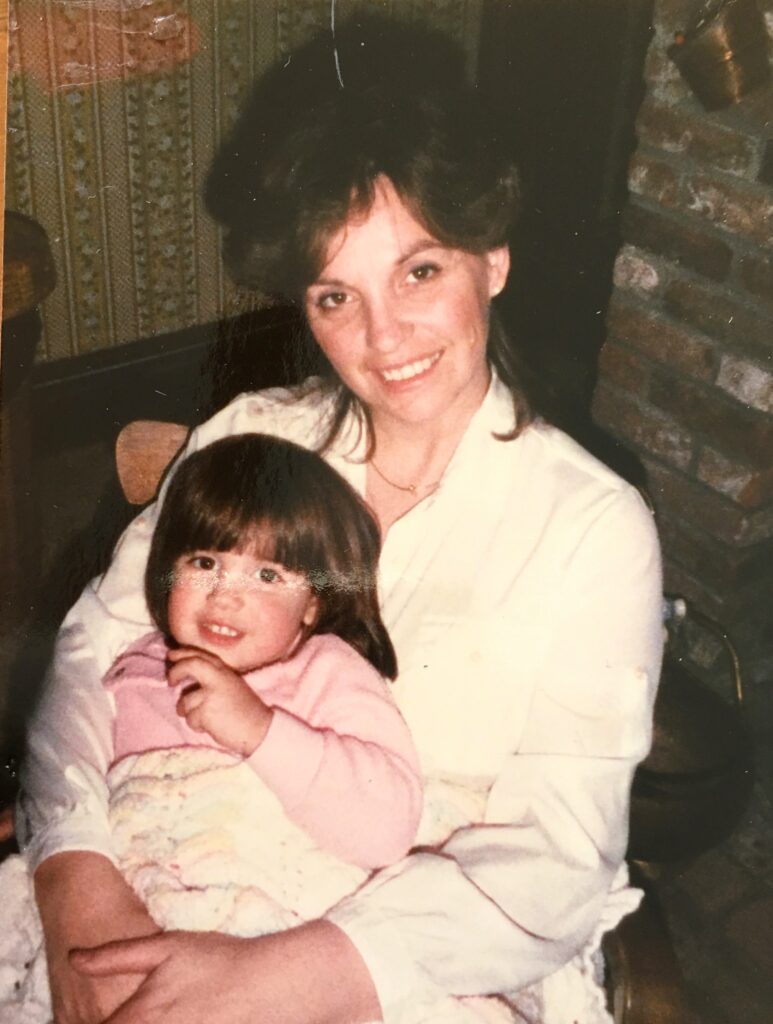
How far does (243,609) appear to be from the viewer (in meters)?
0.90

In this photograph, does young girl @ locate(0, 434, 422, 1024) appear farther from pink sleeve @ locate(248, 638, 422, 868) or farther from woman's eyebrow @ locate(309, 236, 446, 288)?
woman's eyebrow @ locate(309, 236, 446, 288)

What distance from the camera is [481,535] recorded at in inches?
37.3

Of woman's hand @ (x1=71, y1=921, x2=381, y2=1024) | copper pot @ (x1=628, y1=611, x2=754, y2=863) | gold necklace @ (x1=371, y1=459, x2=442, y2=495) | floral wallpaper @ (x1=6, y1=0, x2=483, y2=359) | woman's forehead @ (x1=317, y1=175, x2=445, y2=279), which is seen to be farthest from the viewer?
floral wallpaper @ (x1=6, y1=0, x2=483, y2=359)

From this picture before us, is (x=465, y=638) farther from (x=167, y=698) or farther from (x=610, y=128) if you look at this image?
(x=610, y=128)

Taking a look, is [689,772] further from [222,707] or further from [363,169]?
[363,169]

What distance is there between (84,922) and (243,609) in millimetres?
299

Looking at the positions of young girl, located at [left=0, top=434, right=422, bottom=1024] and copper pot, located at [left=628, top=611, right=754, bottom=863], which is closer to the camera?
young girl, located at [left=0, top=434, right=422, bottom=1024]

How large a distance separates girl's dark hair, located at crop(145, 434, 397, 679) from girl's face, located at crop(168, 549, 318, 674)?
1cm

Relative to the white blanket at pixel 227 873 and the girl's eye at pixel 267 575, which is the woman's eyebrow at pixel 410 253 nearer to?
A: the girl's eye at pixel 267 575

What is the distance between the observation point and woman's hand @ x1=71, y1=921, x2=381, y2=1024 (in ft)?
2.50

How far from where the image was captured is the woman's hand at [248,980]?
763 millimetres

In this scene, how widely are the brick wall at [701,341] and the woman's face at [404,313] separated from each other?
1.07 feet

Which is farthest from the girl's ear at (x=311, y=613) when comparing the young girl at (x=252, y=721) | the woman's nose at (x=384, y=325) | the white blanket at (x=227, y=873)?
the woman's nose at (x=384, y=325)

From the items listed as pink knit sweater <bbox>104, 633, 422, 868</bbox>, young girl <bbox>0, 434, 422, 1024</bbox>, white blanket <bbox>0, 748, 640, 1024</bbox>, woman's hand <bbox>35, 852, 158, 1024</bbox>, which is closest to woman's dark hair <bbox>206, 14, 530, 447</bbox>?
young girl <bbox>0, 434, 422, 1024</bbox>
